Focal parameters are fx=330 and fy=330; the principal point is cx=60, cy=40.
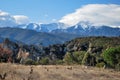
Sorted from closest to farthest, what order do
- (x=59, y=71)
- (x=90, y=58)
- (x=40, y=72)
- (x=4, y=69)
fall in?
(x=4, y=69), (x=40, y=72), (x=59, y=71), (x=90, y=58)

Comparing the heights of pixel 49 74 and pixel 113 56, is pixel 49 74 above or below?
above

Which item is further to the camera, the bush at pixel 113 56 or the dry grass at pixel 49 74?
the bush at pixel 113 56

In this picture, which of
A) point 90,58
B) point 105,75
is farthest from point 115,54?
point 105,75

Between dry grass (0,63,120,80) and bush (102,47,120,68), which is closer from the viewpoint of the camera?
dry grass (0,63,120,80)

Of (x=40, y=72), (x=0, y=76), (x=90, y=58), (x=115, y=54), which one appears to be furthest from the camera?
(x=90, y=58)

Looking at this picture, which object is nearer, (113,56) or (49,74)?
(49,74)

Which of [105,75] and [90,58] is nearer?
[105,75]

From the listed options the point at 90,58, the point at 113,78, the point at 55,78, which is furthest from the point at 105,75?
the point at 90,58

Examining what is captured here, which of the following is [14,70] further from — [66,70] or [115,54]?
[115,54]

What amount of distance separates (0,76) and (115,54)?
10164cm

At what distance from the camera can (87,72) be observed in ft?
116

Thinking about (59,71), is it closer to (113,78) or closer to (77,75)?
(77,75)

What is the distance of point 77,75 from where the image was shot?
1297 inches

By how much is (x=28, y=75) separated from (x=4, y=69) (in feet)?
7.36
